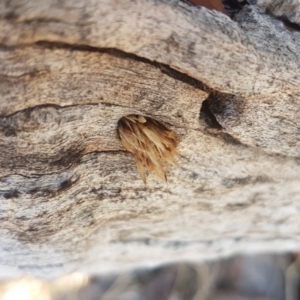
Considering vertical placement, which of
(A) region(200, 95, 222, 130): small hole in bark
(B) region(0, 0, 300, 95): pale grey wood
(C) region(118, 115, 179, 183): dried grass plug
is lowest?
(C) region(118, 115, 179, 183): dried grass plug

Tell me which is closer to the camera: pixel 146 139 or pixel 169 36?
pixel 169 36

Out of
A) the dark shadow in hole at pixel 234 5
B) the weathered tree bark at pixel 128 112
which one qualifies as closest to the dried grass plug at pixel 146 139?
the weathered tree bark at pixel 128 112

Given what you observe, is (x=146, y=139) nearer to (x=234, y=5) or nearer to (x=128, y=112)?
(x=128, y=112)

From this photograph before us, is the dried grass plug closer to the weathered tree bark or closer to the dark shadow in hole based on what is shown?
the weathered tree bark

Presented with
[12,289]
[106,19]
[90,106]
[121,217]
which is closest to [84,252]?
[121,217]

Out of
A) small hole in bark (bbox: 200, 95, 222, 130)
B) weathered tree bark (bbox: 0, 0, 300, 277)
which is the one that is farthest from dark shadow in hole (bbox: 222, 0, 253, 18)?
small hole in bark (bbox: 200, 95, 222, 130)

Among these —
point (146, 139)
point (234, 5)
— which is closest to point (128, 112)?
point (146, 139)
